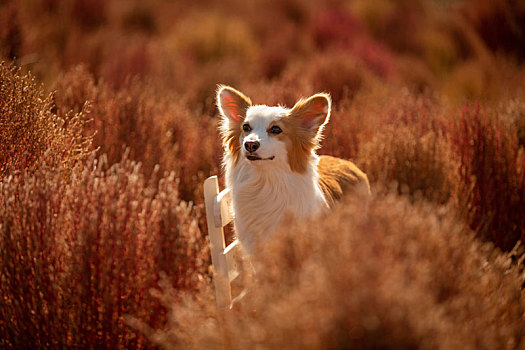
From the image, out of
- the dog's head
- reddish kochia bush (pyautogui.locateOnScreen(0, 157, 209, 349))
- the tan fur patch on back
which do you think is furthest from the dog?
reddish kochia bush (pyautogui.locateOnScreen(0, 157, 209, 349))

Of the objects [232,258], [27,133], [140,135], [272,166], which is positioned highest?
[27,133]

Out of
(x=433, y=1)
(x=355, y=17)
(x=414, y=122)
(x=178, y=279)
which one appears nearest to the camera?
(x=178, y=279)

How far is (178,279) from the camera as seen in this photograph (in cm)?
262

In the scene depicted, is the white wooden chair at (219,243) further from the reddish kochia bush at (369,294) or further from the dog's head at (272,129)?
the reddish kochia bush at (369,294)

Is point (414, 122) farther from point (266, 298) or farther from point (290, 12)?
point (290, 12)

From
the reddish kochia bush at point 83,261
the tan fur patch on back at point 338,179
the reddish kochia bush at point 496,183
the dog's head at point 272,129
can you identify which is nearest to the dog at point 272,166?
the dog's head at point 272,129

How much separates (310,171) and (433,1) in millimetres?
15571

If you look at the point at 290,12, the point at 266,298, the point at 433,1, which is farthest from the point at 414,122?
the point at 433,1

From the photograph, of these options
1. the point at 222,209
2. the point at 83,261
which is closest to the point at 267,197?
the point at 222,209

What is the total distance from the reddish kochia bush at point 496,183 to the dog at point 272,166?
1.46 meters

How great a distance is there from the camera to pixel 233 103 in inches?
141

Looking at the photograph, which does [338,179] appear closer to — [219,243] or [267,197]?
[267,197]

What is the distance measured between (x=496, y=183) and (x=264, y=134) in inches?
83.2

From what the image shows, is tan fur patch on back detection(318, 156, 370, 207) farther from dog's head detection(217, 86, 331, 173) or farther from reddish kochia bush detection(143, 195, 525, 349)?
reddish kochia bush detection(143, 195, 525, 349)
